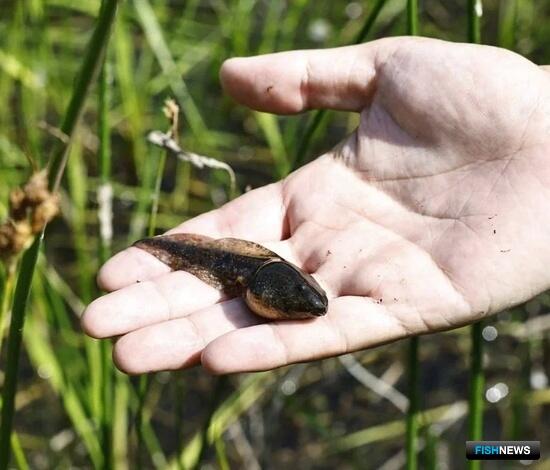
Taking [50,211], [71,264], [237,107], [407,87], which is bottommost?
[71,264]

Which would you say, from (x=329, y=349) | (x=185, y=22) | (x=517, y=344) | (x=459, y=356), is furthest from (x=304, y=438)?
(x=185, y=22)

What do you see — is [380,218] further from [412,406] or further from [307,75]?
[412,406]

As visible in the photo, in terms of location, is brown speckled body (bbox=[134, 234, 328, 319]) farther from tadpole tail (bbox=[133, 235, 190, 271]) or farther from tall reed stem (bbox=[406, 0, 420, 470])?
tall reed stem (bbox=[406, 0, 420, 470])

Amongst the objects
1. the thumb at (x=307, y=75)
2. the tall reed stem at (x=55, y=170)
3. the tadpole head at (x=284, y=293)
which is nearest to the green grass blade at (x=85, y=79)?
the tall reed stem at (x=55, y=170)

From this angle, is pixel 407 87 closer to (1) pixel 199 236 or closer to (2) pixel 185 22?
(1) pixel 199 236

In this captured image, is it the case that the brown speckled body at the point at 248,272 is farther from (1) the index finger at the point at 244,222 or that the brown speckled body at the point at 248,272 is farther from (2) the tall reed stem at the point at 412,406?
(2) the tall reed stem at the point at 412,406
